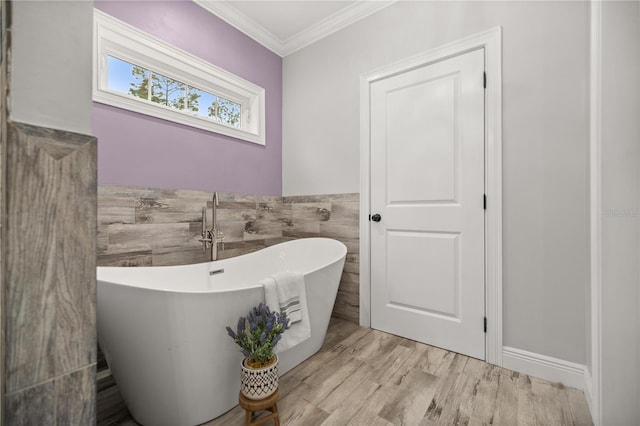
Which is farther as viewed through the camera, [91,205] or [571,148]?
[571,148]

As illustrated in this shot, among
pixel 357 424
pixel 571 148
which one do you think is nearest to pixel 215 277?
pixel 357 424

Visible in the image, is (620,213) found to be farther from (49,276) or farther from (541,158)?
(49,276)

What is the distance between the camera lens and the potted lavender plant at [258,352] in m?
1.21

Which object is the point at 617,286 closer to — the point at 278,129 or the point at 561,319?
the point at 561,319

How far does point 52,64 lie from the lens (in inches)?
19.5

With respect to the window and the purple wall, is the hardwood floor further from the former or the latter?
the window

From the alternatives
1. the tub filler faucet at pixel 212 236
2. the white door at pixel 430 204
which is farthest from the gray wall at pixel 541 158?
the tub filler faucet at pixel 212 236

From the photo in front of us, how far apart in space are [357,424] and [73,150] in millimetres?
1432

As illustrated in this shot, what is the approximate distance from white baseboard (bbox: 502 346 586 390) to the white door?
0.15 m

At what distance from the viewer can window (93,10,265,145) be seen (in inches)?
70.4

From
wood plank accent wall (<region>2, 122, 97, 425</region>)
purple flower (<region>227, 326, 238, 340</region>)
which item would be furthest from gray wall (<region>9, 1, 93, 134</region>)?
purple flower (<region>227, 326, 238, 340</region>)

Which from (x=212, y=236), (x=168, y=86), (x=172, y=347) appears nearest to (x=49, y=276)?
(x=172, y=347)

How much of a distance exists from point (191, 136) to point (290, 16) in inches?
54.0

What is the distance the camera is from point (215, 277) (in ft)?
6.99
